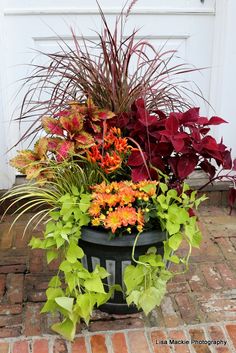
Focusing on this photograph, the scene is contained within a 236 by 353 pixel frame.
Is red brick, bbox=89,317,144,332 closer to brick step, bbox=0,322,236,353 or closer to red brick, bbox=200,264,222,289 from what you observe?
brick step, bbox=0,322,236,353

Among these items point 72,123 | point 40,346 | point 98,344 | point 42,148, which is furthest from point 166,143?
point 40,346

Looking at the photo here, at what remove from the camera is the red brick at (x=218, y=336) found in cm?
193

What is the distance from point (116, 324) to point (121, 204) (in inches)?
22.2

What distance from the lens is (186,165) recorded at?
1.95m

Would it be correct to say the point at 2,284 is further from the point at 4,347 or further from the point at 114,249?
the point at 114,249

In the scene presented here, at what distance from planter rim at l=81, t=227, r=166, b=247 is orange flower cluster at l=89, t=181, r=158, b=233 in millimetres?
39

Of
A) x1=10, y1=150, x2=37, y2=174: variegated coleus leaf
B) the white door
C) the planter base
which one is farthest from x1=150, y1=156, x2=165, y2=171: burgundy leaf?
the white door

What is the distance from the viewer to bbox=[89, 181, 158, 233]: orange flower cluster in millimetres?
1821

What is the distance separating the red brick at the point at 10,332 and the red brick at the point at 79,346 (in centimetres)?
24

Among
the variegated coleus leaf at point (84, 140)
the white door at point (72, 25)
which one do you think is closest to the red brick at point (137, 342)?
the variegated coleus leaf at point (84, 140)

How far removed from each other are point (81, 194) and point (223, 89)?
136 cm

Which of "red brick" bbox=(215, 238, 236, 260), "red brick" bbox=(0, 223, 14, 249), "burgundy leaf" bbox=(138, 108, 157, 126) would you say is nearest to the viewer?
"burgundy leaf" bbox=(138, 108, 157, 126)

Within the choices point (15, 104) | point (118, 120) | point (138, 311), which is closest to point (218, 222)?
point (138, 311)

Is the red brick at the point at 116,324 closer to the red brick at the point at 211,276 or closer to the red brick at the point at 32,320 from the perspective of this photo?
the red brick at the point at 32,320
